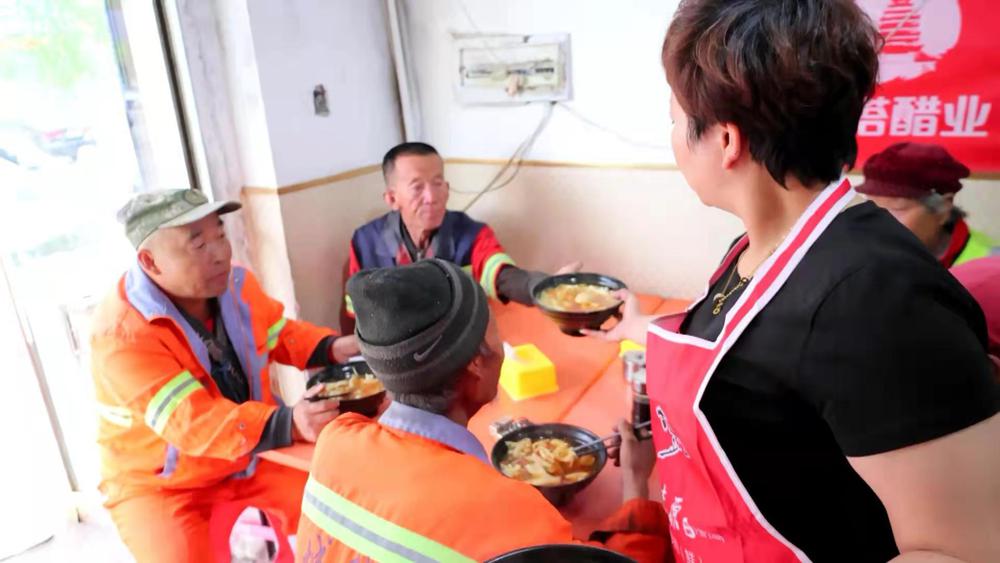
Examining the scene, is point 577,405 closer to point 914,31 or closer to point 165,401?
point 165,401

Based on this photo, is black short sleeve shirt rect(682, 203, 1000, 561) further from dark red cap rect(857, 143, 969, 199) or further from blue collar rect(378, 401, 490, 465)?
dark red cap rect(857, 143, 969, 199)

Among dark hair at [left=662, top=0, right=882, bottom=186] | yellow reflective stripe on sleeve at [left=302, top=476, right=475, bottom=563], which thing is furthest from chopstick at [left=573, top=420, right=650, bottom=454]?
dark hair at [left=662, top=0, right=882, bottom=186]

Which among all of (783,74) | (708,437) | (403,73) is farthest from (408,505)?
(403,73)

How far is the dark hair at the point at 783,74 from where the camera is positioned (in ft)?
2.59

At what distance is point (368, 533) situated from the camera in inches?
37.9

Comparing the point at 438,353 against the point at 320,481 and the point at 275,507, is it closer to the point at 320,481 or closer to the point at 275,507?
the point at 320,481

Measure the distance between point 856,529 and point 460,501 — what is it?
0.56 metres

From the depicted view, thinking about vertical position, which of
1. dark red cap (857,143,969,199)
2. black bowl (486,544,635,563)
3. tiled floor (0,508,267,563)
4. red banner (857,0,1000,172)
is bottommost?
tiled floor (0,508,267,563)

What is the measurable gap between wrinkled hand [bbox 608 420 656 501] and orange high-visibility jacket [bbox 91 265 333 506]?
96 centimetres

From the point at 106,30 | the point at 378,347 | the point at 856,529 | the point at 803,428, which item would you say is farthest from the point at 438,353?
the point at 106,30

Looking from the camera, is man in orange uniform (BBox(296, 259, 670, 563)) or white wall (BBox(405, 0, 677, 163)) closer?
man in orange uniform (BBox(296, 259, 670, 563))

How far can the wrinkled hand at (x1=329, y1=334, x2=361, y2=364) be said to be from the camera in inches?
84.2

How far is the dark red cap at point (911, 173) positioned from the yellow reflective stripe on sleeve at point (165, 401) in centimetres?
191

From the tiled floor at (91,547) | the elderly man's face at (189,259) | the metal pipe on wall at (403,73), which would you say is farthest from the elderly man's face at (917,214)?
the tiled floor at (91,547)
